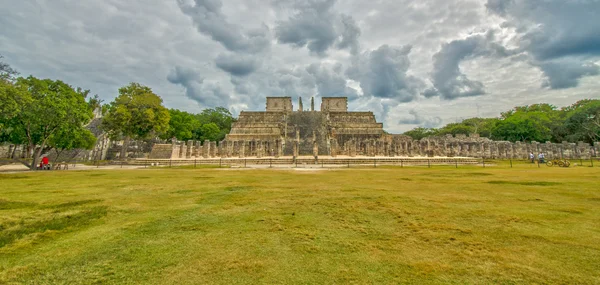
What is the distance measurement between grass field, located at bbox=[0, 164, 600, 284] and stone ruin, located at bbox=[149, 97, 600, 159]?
21.7m

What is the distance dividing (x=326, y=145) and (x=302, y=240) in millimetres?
32401

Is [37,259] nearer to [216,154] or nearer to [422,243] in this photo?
[422,243]

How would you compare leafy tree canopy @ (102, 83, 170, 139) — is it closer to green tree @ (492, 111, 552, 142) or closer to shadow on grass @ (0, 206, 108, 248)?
shadow on grass @ (0, 206, 108, 248)

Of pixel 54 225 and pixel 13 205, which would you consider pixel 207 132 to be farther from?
pixel 54 225

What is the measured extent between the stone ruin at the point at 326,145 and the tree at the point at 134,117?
316 centimetres

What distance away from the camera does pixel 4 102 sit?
13.9 m

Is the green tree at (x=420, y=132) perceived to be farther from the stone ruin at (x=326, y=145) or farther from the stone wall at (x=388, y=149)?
the stone wall at (x=388, y=149)

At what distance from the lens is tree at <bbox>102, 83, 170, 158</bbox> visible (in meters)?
29.0

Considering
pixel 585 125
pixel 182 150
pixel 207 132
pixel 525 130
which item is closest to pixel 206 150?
pixel 182 150

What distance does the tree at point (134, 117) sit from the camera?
95.1 ft

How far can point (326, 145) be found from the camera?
36.1m

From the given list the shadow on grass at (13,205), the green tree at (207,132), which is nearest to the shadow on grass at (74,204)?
the shadow on grass at (13,205)

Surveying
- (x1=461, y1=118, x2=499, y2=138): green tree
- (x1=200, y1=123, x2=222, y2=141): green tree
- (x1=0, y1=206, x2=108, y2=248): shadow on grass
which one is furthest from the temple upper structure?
(x1=461, y1=118, x2=499, y2=138): green tree

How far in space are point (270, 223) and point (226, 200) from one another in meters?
2.49
